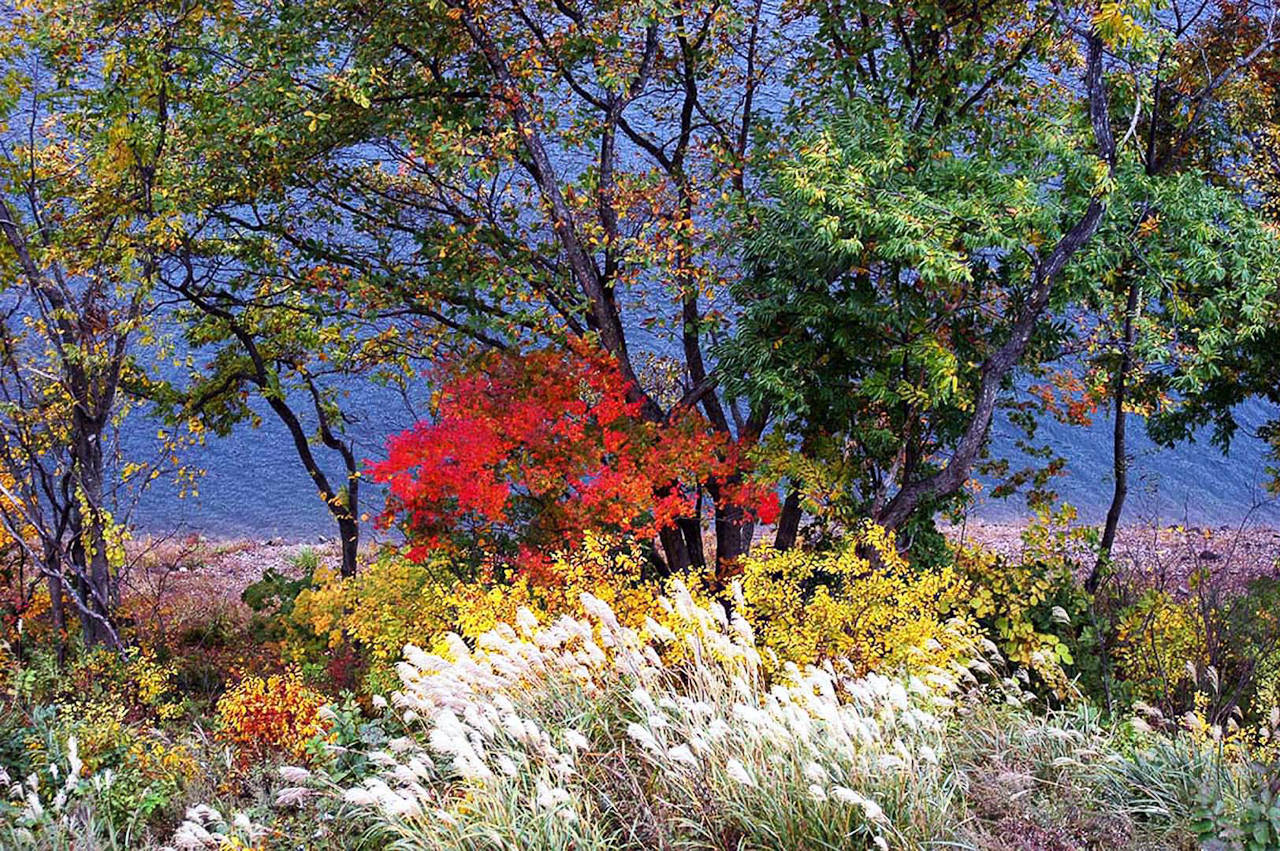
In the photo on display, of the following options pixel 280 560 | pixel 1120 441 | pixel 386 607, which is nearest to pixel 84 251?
pixel 386 607

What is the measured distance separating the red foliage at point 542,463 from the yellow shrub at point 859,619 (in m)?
1.26

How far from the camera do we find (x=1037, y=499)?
961cm

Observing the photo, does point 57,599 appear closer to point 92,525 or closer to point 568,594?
point 92,525

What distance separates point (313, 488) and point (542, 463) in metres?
11.7

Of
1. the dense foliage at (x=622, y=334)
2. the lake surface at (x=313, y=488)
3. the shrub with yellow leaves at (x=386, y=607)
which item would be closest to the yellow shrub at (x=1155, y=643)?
the dense foliage at (x=622, y=334)

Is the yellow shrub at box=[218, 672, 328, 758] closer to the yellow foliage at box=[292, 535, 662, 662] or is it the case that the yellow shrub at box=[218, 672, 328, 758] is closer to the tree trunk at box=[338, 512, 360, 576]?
the yellow foliage at box=[292, 535, 662, 662]

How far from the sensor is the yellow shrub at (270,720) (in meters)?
5.68

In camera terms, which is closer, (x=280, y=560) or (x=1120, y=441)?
(x=1120, y=441)

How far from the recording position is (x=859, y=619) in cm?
666

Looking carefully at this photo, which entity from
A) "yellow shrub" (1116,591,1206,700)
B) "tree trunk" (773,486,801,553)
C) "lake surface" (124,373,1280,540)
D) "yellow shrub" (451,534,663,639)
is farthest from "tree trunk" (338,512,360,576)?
"yellow shrub" (1116,591,1206,700)

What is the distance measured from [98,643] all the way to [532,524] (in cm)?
372

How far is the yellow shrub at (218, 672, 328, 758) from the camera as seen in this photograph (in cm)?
568

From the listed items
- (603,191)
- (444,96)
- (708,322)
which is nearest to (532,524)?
(708,322)

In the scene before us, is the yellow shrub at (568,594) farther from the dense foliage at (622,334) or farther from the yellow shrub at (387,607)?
the yellow shrub at (387,607)
